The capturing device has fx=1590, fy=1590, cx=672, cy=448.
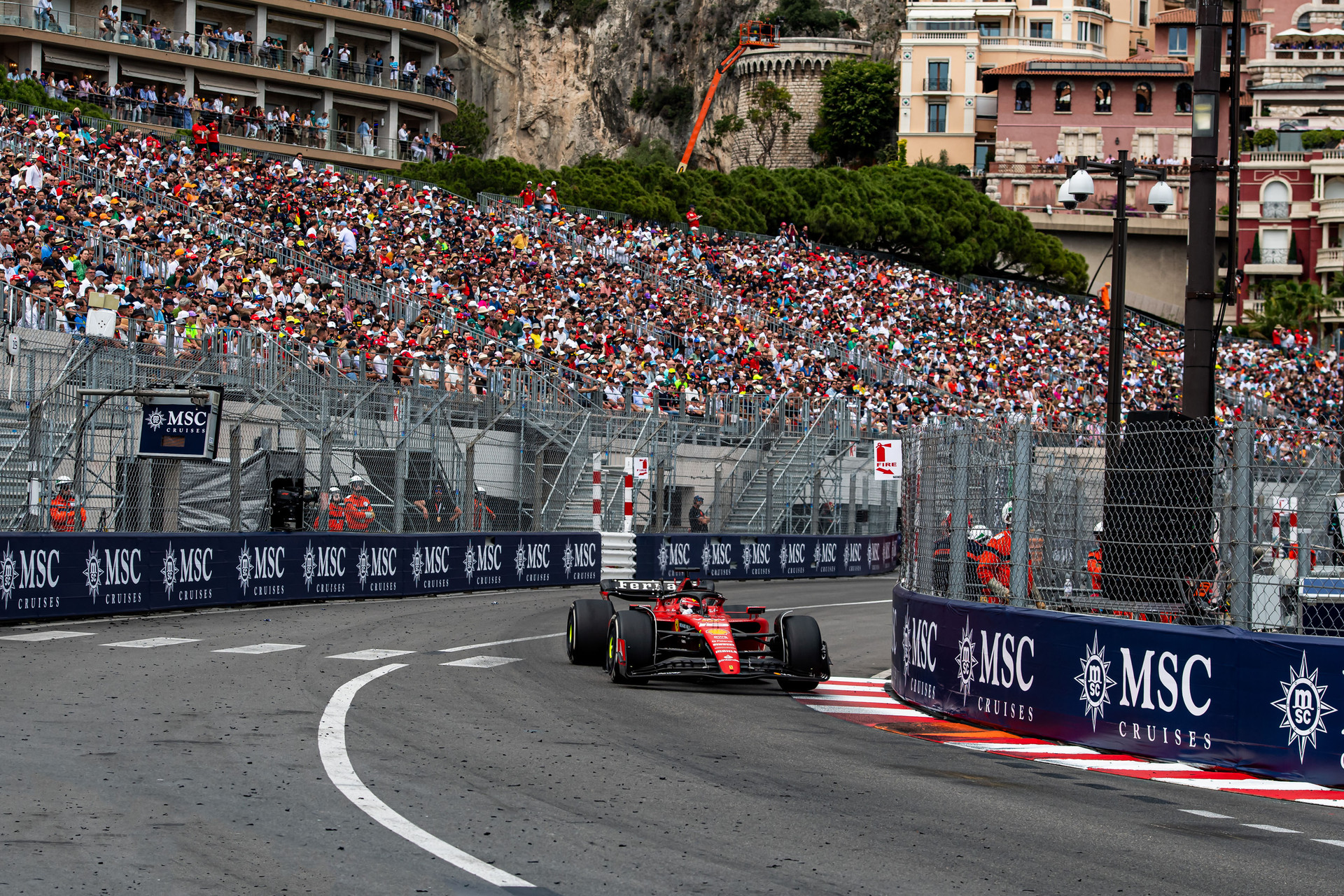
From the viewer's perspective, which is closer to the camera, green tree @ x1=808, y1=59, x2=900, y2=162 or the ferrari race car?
the ferrari race car

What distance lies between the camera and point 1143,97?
98.5 m

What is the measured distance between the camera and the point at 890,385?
44062mm

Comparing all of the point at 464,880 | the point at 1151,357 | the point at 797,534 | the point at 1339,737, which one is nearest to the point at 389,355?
the point at 797,534

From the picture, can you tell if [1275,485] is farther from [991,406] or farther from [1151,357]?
[1151,357]

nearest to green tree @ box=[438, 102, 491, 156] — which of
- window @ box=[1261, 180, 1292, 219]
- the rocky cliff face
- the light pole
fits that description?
the rocky cliff face

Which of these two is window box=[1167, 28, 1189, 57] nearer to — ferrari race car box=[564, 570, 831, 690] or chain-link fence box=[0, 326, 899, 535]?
chain-link fence box=[0, 326, 899, 535]

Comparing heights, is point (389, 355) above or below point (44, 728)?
above

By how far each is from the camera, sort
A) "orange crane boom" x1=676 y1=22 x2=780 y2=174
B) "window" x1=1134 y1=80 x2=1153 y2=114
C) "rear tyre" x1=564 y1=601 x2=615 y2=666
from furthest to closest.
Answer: "orange crane boom" x1=676 y1=22 x2=780 y2=174
"window" x1=1134 y1=80 x2=1153 y2=114
"rear tyre" x1=564 y1=601 x2=615 y2=666

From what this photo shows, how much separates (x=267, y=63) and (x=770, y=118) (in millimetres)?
48810

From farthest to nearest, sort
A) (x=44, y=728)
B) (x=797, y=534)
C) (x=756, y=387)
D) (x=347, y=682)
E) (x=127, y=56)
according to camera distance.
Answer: (x=127, y=56), (x=756, y=387), (x=797, y=534), (x=347, y=682), (x=44, y=728)

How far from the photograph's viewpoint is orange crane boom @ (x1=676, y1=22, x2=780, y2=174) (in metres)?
113

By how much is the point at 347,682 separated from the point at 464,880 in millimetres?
6615

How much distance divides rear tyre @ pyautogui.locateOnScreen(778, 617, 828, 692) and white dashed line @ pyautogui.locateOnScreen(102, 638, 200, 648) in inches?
231

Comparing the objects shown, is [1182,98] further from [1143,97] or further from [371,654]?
[371,654]
